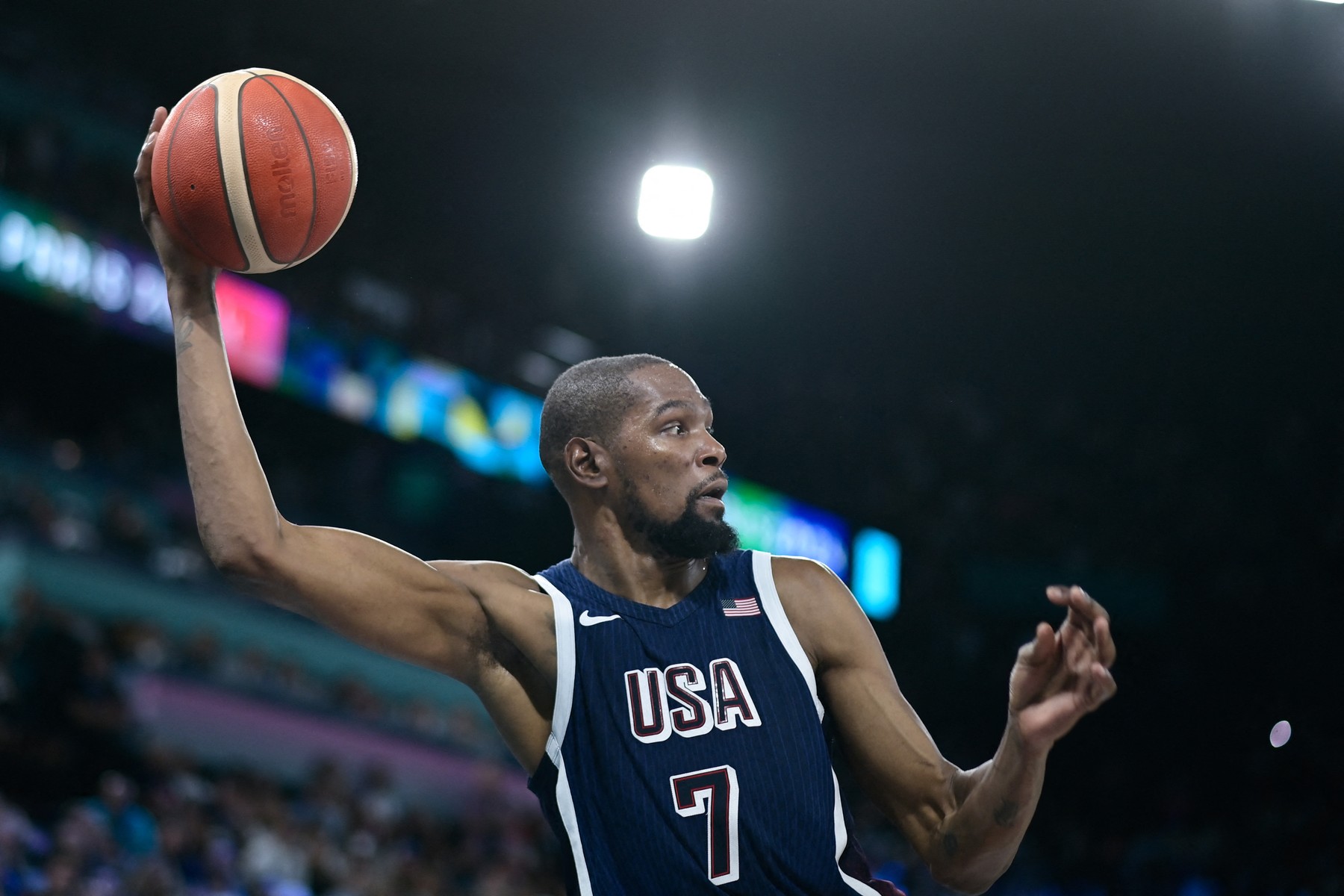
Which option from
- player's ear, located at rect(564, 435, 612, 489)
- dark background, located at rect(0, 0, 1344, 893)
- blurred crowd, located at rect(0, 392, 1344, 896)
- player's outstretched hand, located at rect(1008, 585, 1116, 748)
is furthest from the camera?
dark background, located at rect(0, 0, 1344, 893)

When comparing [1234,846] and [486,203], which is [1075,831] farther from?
[486,203]

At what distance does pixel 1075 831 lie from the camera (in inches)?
489

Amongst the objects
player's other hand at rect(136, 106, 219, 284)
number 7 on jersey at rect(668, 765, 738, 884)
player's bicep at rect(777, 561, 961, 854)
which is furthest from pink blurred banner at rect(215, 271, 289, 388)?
number 7 on jersey at rect(668, 765, 738, 884)

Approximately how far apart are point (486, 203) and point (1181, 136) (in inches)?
312

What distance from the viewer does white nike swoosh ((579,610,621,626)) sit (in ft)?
8.73

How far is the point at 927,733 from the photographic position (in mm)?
2631

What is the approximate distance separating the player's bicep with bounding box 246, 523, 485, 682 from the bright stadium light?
5.57 m

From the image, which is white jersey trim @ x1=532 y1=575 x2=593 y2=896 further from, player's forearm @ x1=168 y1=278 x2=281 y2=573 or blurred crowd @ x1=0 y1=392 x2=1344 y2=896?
blurred crowd @ x1=0 y1=392 x2=1344 y2=896

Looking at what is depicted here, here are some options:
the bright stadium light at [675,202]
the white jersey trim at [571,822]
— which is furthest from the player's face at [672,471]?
the bright stadium light at [675,202]

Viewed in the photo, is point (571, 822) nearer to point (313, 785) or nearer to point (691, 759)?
point (691, 759)

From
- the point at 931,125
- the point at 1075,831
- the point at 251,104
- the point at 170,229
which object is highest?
the point at 931,125

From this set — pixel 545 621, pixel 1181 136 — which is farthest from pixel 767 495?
pixel 545 621

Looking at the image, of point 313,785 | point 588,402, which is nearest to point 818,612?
point 588,402

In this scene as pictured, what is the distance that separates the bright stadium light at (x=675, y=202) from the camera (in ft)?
26.0
